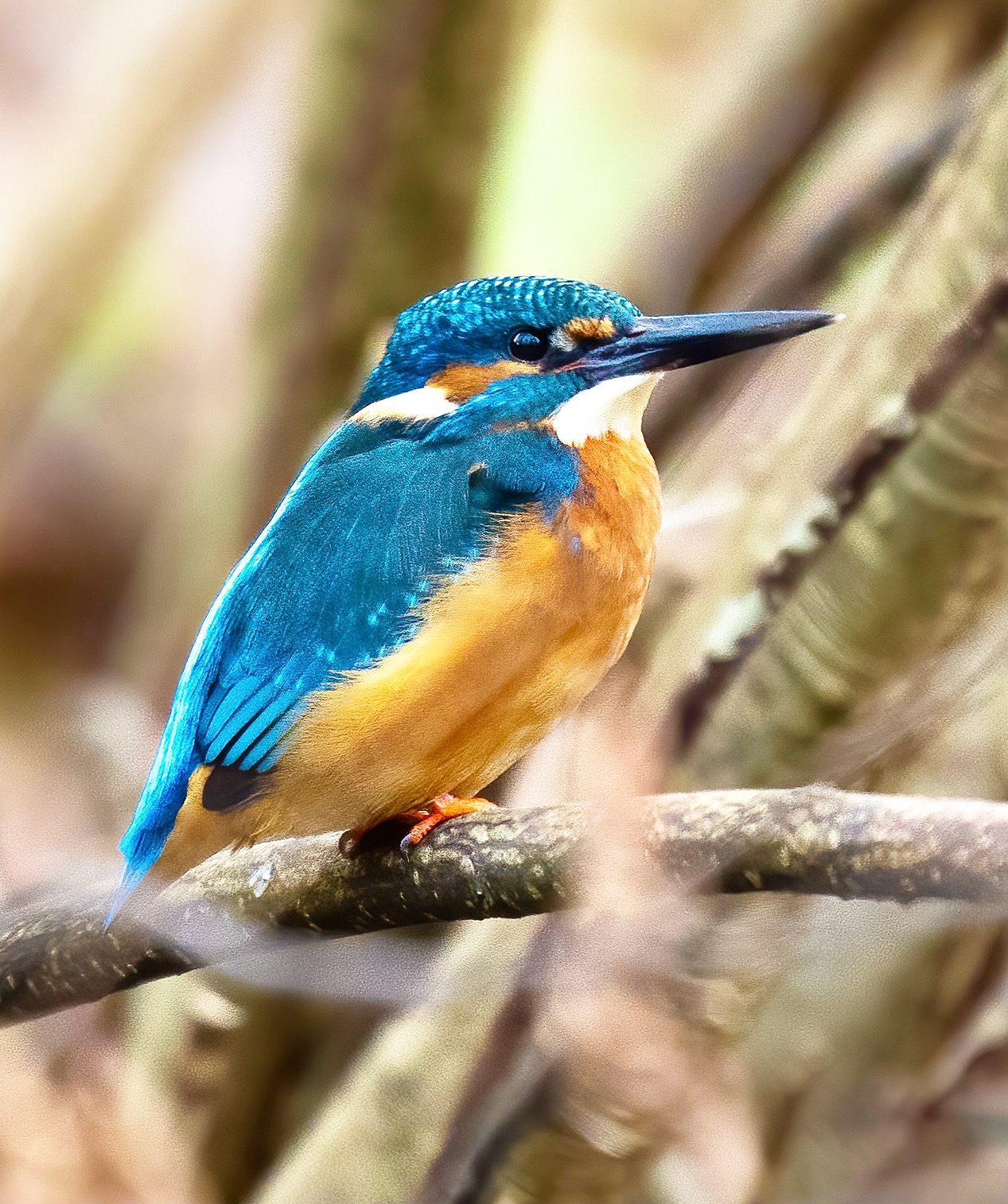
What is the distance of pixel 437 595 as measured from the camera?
5.58 ft

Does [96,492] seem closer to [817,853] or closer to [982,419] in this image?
[982,419]

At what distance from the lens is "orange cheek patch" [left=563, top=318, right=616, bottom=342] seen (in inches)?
70.6

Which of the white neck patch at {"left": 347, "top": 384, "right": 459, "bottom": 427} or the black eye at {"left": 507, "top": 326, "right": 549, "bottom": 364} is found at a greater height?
the black eye at {"left": 507, "top": 326, "right": 549, "bottom": 364}

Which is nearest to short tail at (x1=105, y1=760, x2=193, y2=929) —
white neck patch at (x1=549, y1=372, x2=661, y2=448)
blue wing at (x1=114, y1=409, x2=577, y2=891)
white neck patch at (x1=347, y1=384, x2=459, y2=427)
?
blue wing at (x1=114, y1=409, x2=577, y2=891)

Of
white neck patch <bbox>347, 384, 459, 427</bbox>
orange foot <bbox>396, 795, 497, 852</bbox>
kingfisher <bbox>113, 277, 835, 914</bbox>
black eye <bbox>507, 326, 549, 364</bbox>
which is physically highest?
black eye <bbox>507, 326, 549, 364</bbox>

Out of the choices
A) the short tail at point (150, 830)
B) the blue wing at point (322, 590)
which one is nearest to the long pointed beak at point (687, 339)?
the blue wing at point (322, 590)

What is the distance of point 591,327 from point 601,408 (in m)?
0.10

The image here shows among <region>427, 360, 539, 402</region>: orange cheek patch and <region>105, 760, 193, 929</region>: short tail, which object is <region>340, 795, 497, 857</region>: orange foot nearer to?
<region>105, 760, 193, 929</region>: short tail

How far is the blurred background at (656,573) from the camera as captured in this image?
2.05 metres

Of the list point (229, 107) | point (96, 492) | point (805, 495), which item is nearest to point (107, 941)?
point (805, 495)

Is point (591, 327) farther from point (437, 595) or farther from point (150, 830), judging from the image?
point (150, 830)

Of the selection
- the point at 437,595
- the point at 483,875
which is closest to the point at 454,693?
the point at 437,595

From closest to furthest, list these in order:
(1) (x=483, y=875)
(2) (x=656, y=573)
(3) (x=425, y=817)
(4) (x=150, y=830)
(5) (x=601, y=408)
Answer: (1) (x=483, y=875)
(4) (x=150, y=830)
(3) (x=425, y=817)
(5) (x=601, y=408)
(2) (x=656, y=573)

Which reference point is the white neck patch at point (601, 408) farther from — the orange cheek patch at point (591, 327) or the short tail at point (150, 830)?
the short tail at point (150, 830)
